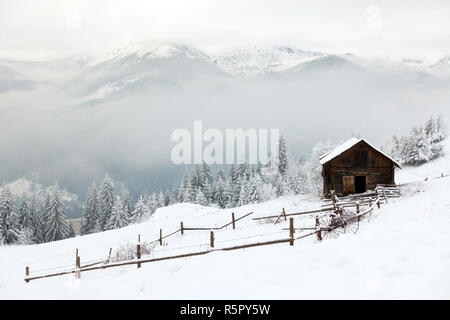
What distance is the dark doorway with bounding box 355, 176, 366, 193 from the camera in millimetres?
35688

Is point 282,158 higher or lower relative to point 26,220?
higher

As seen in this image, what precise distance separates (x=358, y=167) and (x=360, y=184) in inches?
108

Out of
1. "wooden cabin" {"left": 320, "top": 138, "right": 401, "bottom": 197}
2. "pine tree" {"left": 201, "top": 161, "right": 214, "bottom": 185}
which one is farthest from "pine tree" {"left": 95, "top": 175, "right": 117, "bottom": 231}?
"wooden cabin" {"left": 320, "top": 138, "right": 401, "bottom": 197}

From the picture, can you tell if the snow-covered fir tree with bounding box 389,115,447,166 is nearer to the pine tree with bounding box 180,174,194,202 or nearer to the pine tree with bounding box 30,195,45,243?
the pine tree with bounding box 180,174,194,202

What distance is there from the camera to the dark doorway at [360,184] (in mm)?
35688

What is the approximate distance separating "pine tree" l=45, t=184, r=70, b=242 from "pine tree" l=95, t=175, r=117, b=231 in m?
8.09

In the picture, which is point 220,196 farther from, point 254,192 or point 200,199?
point 254,192

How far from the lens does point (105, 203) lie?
69.1 meters

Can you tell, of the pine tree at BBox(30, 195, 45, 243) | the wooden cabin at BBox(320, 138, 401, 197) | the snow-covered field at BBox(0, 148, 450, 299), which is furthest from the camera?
the pine tree at BBox(30, 195, 45, 243)

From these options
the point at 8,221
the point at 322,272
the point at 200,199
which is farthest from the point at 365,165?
the point at 8,221
